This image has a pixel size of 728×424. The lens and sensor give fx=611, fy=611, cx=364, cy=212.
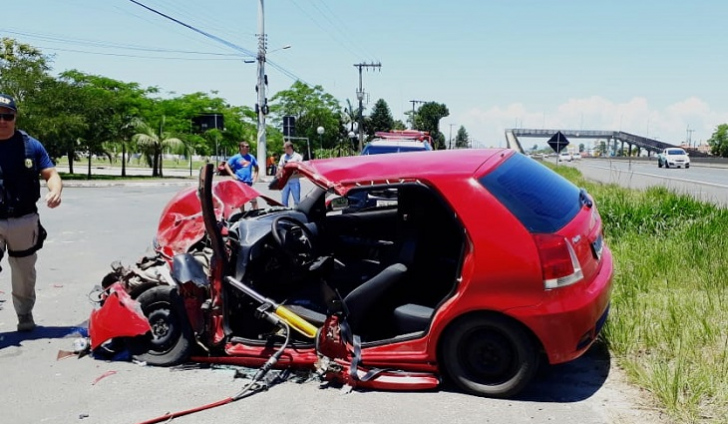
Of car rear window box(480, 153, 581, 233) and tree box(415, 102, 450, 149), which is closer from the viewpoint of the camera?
car rear window box(480, 153, 581, 233)

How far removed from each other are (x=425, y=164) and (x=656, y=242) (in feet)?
14.6

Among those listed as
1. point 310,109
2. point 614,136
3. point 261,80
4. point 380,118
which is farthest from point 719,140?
point 261,80

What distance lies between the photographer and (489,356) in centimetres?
379

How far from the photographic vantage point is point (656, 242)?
286 inches

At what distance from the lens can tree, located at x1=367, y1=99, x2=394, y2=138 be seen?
69.6 metres

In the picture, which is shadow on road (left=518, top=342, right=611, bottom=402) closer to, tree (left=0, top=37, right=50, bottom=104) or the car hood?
the car hood

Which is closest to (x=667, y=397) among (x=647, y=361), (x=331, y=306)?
(x=647, y=361)

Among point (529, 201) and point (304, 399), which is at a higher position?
point (529, 201)

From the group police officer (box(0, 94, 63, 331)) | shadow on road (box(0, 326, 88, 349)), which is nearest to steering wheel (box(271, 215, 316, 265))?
police officer (box(0, 94, 63, 331))

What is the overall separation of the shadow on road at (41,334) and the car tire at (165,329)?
103 centimetres

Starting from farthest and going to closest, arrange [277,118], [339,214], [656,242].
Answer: [277,118] < [656,242] < [339,214]

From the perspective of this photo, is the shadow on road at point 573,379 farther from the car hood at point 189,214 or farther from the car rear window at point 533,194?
the car hood at point 189,214

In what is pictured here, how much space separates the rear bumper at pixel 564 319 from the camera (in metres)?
3.55

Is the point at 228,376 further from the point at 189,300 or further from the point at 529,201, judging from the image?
the point at 529,201
